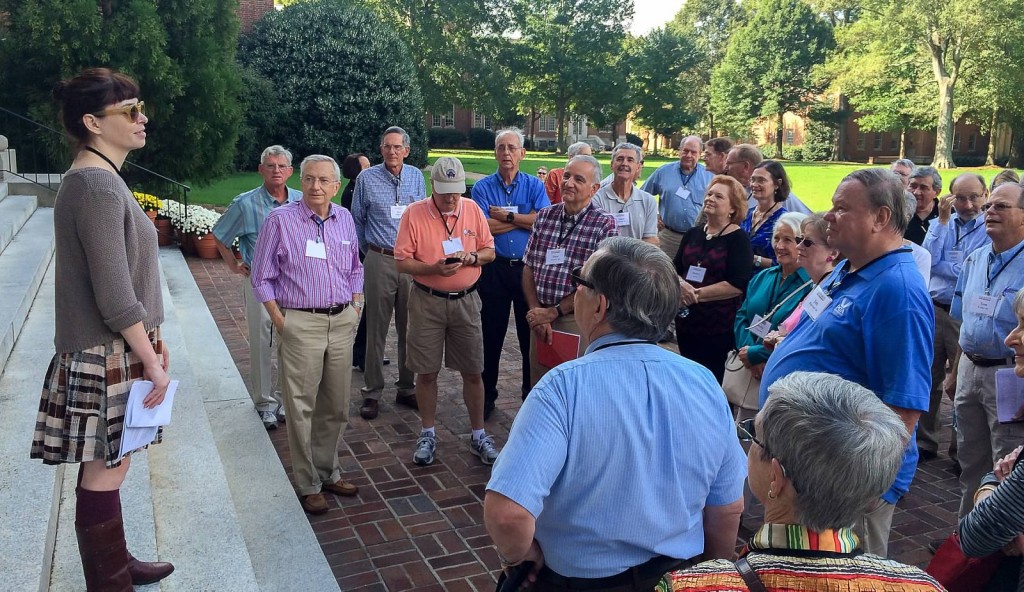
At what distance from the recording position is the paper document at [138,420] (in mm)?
2723

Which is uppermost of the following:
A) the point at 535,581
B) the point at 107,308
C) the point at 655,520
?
the point at 107,308

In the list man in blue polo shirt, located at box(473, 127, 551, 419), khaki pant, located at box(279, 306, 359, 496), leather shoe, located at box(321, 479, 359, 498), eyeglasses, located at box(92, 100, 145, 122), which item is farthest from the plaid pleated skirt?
man in blue polo shirt, located at box(473, 127, 551, 419)

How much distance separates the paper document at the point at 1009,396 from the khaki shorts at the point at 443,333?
9.81 ft

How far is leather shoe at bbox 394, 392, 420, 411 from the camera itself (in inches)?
249

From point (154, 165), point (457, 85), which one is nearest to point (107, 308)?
point (154, 165)

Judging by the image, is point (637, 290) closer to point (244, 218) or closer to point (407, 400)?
point (244, 218)

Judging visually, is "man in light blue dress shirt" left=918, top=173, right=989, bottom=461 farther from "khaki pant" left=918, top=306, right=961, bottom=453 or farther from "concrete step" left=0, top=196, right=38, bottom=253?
"concrete step" left=0, top=196, right=38, bottom=253

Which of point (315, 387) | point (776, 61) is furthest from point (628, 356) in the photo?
point (776, 61)

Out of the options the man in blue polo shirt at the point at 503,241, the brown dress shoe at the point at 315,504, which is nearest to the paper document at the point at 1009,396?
the man in blue polo shirt at the point at 503,241

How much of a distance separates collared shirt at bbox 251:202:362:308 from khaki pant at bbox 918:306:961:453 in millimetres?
4172

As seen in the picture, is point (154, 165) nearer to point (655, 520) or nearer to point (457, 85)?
point (655, 520)

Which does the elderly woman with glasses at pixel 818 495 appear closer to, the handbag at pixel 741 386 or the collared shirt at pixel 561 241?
the handbag at pixel 741 386

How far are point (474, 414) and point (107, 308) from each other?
9.86 feet

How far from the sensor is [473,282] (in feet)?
17.3
